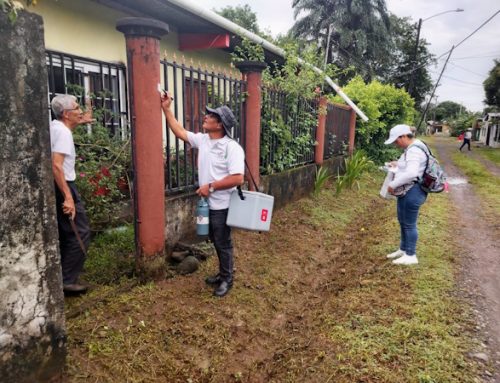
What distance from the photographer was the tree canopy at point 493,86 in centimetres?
2534

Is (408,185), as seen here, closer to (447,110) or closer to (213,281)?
(213,281)

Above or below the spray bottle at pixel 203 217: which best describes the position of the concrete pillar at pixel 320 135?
→ above

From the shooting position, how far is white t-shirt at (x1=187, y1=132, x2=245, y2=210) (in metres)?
3.30

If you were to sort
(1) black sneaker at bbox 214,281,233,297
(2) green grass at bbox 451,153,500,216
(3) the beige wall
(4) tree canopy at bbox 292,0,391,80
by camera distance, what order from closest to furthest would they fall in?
(1) black sneaker at bbox 214,281,233,297, (3) the beige wall, (2) green grass at bbox 451,153,500,216, (4) tree canopy at bbox 292,0,391,80

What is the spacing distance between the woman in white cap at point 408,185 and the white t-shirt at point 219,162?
1969 millimetres

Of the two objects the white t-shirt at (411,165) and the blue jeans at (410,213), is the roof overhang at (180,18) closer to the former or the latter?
the white t-shirt at (411,165)

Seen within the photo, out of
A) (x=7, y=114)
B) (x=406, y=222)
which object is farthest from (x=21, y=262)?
(x=406, y=222)

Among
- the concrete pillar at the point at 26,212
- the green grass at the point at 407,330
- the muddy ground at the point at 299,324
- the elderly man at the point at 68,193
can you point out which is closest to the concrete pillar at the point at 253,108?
the muddy ground at the point at 299,324

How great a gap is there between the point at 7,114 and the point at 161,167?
1.64 meters

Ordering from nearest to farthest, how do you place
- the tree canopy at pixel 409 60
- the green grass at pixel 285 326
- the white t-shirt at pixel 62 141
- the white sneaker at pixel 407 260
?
the green grass at pixel 285 326
the white t-shirt at pixel 62 141
the white sneaker at pixel 407 260
the tree canopy at pixel 409 60

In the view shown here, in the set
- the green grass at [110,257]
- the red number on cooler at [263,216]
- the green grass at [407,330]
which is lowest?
the green grass at [407,330]

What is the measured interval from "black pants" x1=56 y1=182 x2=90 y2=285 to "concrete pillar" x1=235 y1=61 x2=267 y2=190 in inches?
109

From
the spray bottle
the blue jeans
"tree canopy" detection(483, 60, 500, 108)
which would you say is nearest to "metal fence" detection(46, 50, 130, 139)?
the spray bottle

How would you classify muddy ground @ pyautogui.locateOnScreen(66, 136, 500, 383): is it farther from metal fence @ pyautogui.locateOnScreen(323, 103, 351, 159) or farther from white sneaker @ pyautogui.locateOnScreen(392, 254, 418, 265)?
metal fence @ pyautogui.locateOnScreen(323, 103, 351, 159)
